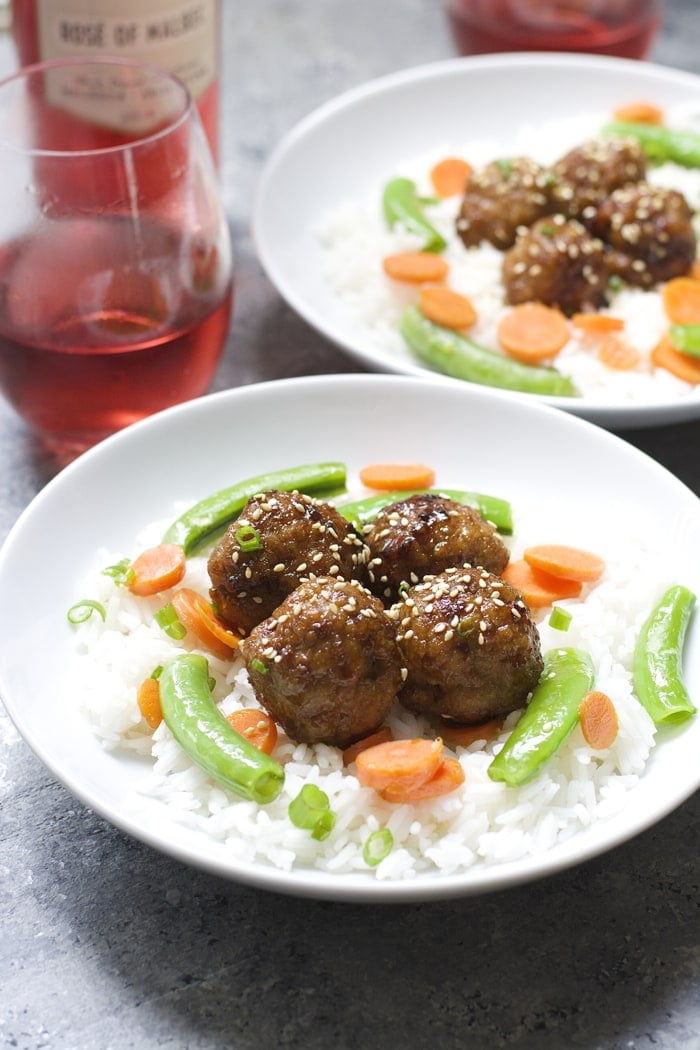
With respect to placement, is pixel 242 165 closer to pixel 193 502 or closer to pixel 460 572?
pixel 193 502

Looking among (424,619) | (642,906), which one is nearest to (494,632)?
(424,619)

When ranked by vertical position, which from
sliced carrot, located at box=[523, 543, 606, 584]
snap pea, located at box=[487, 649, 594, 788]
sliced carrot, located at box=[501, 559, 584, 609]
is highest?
snap pea, located at box=[487, 649, 594, 788]

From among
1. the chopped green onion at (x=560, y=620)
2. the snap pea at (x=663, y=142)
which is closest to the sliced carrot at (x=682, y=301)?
the snap pea at (x=663, y=142)

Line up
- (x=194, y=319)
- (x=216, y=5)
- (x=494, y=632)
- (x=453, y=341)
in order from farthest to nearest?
(x=216, y=5) < (x=453, y=341) < (x=194, y=319) < (x=494, y=632)

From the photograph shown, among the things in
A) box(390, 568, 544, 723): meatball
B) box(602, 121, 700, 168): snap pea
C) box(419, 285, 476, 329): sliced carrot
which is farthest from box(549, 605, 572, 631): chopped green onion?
box(602, 121, 700, 168): snap pea

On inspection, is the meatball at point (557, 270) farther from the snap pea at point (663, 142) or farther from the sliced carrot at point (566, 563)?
the sliced carrot at point (566, 563)

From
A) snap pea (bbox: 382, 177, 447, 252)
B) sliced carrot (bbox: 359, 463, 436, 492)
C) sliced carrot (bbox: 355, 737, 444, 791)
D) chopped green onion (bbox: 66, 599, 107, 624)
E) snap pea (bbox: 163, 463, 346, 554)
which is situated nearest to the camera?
sliced carrot (bbox: 355, 737, 444, 791)

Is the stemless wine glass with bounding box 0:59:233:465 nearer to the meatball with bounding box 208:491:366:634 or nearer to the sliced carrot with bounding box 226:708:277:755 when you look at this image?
the meatball with bounding box 208:491:366:634
